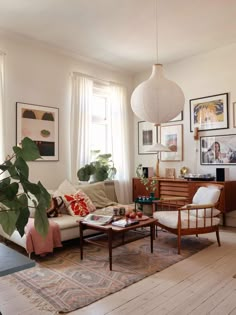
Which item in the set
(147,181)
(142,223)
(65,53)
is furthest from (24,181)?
(65,53)

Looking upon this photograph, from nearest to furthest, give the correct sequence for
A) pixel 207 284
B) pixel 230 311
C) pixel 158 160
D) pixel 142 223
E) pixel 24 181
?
pixel 24 181
pixel 230 311
pixel 207 284
pixel 142 223
pixel 158 160

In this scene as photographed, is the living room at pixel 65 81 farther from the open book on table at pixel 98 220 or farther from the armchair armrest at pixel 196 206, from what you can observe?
the open book on table at pixel 98 220

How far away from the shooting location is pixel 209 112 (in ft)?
16.5

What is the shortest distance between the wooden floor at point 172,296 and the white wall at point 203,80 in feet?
7.67

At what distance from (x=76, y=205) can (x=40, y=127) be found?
1.52 metres

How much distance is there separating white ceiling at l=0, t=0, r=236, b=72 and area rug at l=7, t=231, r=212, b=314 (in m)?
3.15

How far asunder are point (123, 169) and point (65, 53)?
2.55m

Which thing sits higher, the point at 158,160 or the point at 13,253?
the point at 158,160

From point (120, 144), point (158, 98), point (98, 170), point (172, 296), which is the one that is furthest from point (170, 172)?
point (172, 296)

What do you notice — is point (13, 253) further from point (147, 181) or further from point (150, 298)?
point (147, 181)

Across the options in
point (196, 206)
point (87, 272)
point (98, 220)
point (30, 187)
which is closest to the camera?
point (30, 187)

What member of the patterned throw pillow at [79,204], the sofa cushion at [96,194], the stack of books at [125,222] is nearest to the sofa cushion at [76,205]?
the patterned throw pillow at [79,204]

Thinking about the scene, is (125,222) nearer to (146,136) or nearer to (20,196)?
(20,196)

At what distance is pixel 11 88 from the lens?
4.31 m
